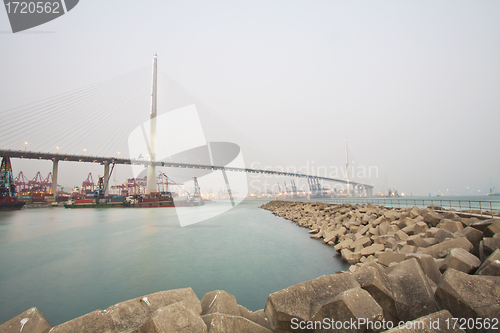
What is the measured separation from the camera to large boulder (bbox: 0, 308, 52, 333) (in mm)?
1969

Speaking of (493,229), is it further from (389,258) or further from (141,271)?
(141,271)

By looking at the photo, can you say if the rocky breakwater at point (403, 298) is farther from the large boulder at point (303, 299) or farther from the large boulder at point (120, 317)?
the large boulder at point (120, 317)

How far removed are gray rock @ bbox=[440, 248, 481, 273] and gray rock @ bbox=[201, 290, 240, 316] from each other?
2.59m

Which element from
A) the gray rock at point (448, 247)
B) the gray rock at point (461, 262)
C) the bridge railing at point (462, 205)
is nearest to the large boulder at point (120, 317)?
the gray rock at point (461, 262)

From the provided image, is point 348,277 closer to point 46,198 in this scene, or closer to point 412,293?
point 412,293

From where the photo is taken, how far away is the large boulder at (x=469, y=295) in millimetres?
1827

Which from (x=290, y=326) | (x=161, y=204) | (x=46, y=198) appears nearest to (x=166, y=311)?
(x=290, y=326)

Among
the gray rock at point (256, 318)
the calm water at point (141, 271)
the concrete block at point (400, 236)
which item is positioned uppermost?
the gray rock at point (256, 318)

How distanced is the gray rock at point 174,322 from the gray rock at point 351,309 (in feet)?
3.15

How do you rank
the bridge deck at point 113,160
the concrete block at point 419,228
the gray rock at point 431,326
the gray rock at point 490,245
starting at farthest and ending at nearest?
the bridge deck at point 113,160
the concrete block at point 419,228
the gray rock at point 490,245
the gray rock at point 431,326

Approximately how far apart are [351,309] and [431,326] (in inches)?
21.2

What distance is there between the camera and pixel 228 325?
190cm

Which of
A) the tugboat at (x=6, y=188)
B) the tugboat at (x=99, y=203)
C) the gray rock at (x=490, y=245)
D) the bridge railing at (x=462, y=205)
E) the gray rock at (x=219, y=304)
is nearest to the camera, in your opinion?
the gray rock at (x=219, y=304)

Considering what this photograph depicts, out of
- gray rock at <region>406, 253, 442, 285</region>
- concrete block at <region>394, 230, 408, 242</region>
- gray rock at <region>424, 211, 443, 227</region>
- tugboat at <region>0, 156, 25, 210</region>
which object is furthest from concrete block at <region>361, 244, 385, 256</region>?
tugboat at <region>0, 156, 25, 210</region>
